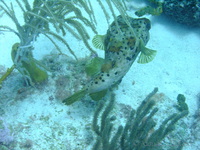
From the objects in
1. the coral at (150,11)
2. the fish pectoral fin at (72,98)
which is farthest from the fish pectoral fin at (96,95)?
the coral at (150,11)

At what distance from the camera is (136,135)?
3260mm

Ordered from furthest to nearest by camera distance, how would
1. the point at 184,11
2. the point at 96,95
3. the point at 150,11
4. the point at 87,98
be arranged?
the point at 150,11
the point at 184,11
the point at 87,98
the point at 96,95

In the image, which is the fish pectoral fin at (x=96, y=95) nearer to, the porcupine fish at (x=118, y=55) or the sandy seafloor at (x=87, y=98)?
the porcupine fish at (x=118, y=55)

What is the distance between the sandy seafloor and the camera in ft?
10.9

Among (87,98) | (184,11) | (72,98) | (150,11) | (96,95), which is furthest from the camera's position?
(150,11)

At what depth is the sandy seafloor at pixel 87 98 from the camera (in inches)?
130

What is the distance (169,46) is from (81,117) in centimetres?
416

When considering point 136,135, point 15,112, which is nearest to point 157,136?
point 136,135

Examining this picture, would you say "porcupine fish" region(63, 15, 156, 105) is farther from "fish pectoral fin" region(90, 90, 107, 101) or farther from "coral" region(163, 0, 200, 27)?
"coral" region(163, 0, 200, 27)

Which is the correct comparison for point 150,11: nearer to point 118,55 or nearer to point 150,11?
point 150,11

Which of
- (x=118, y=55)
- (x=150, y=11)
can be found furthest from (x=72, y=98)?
(x=150, y=11)

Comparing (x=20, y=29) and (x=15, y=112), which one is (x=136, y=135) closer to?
(x=15, y=112)

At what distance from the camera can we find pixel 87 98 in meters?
4.17

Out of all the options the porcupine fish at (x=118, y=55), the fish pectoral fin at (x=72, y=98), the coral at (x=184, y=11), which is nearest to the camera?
the fish pectoral fin at (x=72, y=98)
